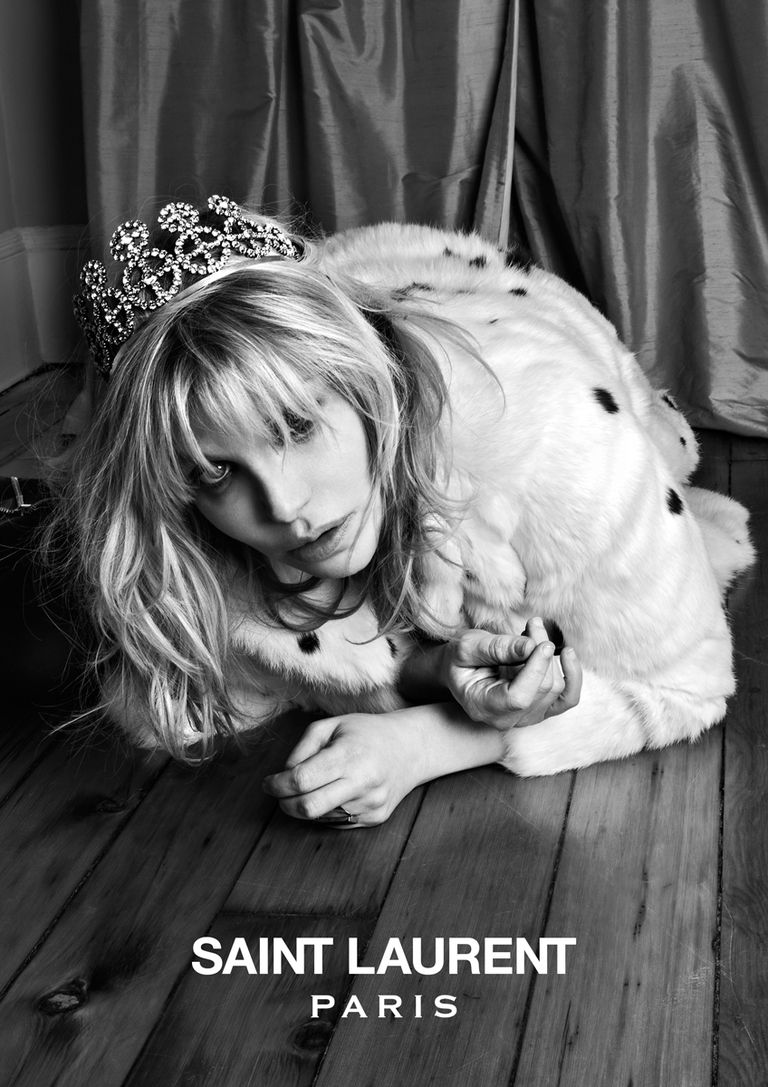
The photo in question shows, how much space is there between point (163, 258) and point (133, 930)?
695 mm

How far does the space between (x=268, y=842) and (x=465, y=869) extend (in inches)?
8.9

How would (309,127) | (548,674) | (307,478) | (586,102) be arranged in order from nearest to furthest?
1. (307,478)
2. (548,674)
3. (586,102)
4. (309,127)

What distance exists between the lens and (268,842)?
133 centimetres

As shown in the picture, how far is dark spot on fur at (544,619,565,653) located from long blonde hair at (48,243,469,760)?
154 millimetres

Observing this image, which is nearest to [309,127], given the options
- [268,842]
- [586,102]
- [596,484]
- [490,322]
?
[586,102]

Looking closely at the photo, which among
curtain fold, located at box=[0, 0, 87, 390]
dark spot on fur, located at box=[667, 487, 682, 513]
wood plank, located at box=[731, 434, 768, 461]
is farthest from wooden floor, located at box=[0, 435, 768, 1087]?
curtain fold, located at box=[0, 0, 87, 390]

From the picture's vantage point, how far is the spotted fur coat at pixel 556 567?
1.31 m

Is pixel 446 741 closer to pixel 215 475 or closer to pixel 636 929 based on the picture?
pixel 636 929

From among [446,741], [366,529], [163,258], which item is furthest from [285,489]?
[446,741]

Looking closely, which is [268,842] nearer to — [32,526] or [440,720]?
[440,720]

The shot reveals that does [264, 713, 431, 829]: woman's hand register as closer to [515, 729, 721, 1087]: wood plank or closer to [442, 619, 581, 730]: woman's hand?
[442, 619, 581, 730]: woman's hand

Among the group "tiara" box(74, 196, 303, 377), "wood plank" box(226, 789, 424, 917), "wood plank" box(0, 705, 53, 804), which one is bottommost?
"wood plank" box(0, 705, 53, 804)

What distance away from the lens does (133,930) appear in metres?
1.21

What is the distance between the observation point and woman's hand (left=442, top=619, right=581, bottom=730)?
1.27m
